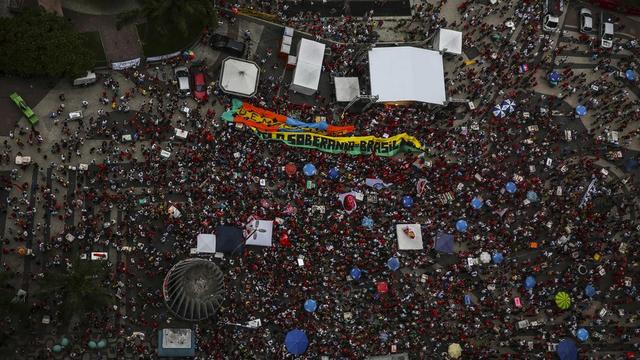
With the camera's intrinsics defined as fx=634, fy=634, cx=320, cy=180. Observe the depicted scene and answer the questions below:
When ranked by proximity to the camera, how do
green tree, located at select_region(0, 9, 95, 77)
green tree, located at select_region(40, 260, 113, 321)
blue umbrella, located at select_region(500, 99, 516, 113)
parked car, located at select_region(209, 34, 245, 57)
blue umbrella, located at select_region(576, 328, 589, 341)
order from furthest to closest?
blue umbrella, located at select_region(500, 99, 516, 113), parked car, located at select_region(209, 34, 245, 57), blue umbrella, located at select_region(576, 328, 589, 341), green tree, located at select_region(0, 9, 95, 77), green tree, located at select_region(40, 260, 113, 321)

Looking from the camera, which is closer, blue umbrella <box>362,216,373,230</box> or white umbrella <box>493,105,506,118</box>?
blue umbrella <box>362,216,373,230</box>

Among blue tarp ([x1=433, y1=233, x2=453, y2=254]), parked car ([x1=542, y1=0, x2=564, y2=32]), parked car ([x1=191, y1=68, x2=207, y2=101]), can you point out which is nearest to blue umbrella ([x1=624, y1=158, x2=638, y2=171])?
parked car ([x1=542, y1=0, x2=564, y2=32])

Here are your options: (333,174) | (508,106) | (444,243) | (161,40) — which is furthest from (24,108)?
(508,106)

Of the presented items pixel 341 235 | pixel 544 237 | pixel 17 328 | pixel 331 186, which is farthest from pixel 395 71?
pixel 17 328

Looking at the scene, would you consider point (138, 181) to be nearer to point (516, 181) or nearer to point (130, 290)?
point (130, 290)

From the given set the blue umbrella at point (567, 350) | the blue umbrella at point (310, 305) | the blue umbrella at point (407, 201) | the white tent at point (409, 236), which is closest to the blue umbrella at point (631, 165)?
the blue umbrella at point (567, 350)

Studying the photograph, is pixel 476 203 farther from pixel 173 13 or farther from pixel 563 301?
pixel 173 13

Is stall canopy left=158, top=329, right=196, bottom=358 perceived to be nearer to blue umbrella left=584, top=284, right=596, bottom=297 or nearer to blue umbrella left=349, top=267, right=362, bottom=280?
blue umbrella left=349, top=267, right=362, bottom=280

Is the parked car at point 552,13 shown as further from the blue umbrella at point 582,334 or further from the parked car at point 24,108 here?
the parked car at point 24,108
